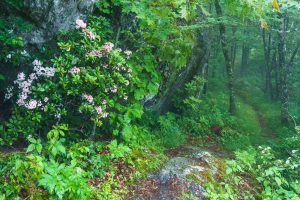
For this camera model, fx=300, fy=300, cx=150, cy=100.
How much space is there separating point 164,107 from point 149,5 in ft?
16.6

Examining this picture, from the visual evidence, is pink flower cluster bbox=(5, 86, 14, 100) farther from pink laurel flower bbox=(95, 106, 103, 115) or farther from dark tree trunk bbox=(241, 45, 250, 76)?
dark tree trunk bbox=(241, 45, 250, 76)

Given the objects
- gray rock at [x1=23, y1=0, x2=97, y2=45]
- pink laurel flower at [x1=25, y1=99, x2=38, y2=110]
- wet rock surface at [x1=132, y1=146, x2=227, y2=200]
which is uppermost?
gray rock at [x1=23, y1=0, x2=97, y2=45]

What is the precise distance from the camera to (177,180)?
19.9 feet

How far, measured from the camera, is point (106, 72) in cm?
612

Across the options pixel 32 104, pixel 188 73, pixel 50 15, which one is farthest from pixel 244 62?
pixel 32 104

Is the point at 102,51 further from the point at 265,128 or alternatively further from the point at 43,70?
the point at 265,128

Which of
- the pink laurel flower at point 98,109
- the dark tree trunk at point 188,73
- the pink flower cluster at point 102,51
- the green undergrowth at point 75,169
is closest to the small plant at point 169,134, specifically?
the dark tree trunk at point 188,73

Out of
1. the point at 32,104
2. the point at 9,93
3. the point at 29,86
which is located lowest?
the point at 32,104

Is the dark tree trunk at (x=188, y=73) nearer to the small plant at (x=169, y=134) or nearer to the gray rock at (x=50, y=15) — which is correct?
the small plant at (x=169, y=134)

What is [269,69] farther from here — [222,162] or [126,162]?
[126,162]

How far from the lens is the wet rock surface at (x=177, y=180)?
578 cm

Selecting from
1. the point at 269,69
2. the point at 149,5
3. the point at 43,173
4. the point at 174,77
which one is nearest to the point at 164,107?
the point at 174,77

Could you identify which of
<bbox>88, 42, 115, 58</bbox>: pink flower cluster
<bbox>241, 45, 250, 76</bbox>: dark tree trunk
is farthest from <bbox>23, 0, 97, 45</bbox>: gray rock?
<bbox>241, 45, 250, 76</bbox>: dark tree trunk

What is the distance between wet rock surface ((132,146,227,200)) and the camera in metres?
5.78
